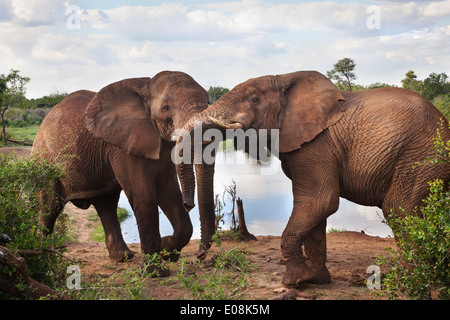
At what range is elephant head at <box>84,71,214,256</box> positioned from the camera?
743 cm

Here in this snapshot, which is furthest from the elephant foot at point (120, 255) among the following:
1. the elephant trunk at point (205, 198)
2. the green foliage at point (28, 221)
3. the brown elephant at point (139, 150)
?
the green foliage at point (28, 221)

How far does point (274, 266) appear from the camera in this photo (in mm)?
8570

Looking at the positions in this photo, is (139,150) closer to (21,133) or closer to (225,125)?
(225,125)

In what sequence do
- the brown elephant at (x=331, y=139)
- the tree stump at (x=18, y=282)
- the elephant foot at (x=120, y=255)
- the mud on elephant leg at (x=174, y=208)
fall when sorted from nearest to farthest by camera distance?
the tree stump at (x=18, y=282)
the brown elephant at (x=331, y=139)
the mud on elephant leg at (x=174, y=208)
the elephant foot at (x=120, y=255)

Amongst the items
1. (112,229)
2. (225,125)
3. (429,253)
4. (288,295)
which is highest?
(225,125)

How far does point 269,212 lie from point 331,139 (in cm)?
1095

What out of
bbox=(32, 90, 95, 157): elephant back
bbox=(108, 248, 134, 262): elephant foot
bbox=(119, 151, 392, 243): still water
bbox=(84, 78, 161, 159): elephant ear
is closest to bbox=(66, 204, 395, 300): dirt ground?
bbox=(108, 248, 134, 262): elephant foot

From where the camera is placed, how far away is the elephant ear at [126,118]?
7957 mm

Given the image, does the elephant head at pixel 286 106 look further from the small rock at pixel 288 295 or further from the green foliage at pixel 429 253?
the small rock at pixel 288 295

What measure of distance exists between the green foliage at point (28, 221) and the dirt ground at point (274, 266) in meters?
0.39

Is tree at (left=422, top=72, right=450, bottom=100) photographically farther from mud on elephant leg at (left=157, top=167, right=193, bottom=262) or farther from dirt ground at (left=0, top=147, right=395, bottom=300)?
mud on elephant leg at (left=157, top=167, right=193, bottom=262)

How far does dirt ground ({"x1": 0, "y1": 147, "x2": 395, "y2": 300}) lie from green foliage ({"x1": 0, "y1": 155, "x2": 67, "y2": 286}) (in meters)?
0.36

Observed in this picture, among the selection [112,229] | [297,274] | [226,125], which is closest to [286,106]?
[226,125]
